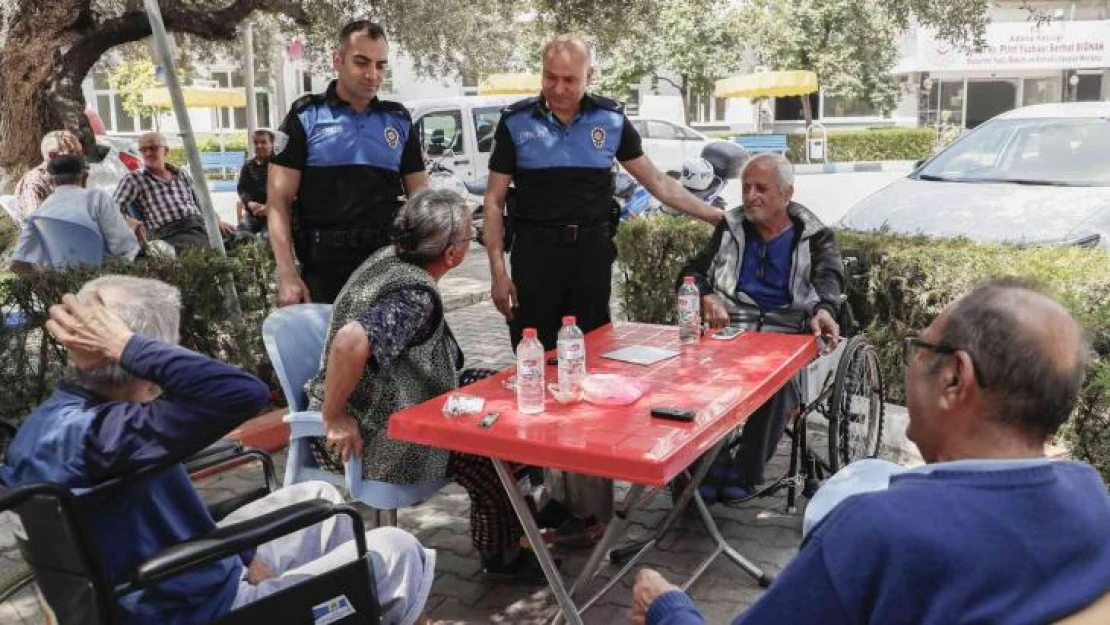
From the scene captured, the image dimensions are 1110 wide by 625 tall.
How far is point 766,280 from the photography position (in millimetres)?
4309

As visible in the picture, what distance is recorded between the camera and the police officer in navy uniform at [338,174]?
4043 mm

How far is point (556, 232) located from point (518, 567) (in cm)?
151

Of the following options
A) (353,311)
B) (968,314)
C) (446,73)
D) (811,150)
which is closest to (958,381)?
(968,314)

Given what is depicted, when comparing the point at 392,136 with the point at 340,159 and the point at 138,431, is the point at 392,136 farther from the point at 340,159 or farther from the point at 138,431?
the point at 138,431

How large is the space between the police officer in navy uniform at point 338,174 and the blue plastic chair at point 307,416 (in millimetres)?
654

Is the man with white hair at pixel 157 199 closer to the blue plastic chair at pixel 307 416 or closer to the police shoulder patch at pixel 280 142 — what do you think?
the police shoulder patch at pixel 280 142

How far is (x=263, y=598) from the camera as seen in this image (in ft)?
6.93

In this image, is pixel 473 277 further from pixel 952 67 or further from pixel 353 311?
pixel 952 67

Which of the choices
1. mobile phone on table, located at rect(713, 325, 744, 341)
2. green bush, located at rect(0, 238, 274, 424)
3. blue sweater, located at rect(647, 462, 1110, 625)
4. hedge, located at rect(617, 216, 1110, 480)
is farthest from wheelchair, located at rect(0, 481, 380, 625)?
green bush, located at rect(0, 238, 274, 424)

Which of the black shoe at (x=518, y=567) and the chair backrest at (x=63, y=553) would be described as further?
the black shoe at (x=518, y=567)

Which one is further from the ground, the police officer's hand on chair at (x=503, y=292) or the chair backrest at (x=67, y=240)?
the chair backrest at (x=67, y=240)

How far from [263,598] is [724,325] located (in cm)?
253

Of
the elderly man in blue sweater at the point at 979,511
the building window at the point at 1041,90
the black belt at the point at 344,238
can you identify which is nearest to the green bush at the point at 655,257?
the black belt at the point at 344,238

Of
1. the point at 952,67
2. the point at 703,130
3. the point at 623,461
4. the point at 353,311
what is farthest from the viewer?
the point at 703,130
